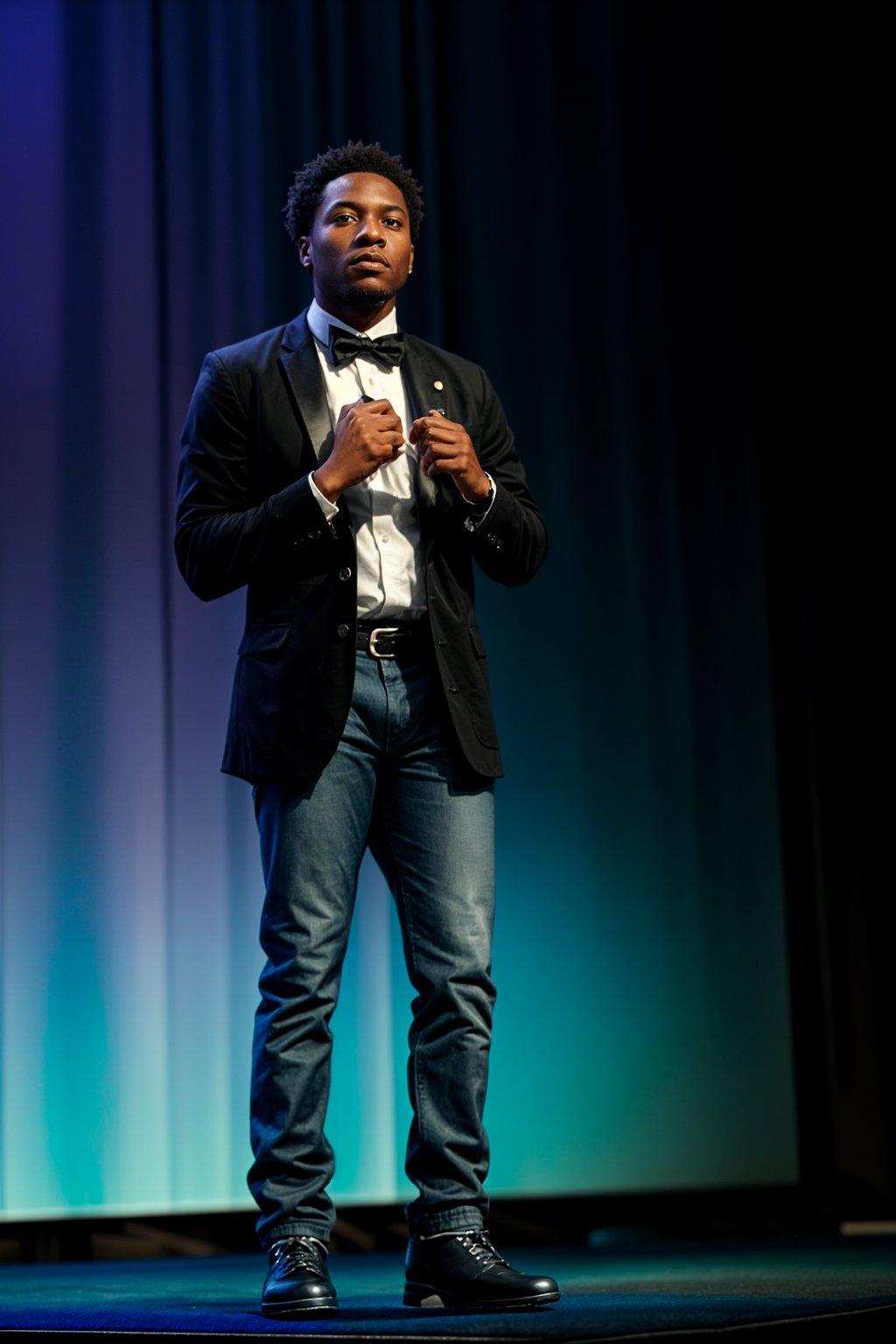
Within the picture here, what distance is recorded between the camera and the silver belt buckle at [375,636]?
177cm

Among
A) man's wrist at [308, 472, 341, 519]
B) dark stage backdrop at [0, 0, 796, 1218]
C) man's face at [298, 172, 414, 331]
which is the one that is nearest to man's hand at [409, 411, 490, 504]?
man's wrist at [308, 472, 341, 519]

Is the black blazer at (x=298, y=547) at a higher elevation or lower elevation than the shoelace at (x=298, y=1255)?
higher

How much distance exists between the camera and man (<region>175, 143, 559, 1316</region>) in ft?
5.45

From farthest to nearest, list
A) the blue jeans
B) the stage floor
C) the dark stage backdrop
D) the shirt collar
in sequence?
the dark stage backdrop < the shirt collar < the blue jeans < the stage floor

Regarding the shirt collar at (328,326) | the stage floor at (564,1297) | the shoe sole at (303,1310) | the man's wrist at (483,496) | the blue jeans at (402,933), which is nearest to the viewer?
the stage floor at (564,1297)

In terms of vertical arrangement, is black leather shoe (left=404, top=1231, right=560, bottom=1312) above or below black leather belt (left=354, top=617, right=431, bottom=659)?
below

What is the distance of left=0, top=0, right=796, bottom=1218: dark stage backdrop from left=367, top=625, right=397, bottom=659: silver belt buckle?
119 centimetres

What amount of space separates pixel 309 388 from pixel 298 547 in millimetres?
248

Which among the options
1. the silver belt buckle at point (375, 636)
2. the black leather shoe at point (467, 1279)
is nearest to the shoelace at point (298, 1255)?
the black leather shoe at point (467, 1279)

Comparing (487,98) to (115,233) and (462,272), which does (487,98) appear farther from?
(115,233)

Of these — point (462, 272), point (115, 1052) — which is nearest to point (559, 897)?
point (115, 1052)

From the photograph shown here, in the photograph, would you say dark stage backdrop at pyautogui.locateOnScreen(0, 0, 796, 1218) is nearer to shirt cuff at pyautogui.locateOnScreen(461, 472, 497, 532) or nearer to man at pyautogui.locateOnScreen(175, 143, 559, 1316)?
man at pyautogui.locateOnScreen(175, 143, 559, 1316)

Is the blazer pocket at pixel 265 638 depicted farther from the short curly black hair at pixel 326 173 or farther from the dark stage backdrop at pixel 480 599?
the dark stage backdrop at pixel 480 599

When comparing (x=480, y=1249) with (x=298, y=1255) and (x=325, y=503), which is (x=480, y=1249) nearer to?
(x=298, y=1255)
